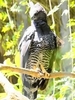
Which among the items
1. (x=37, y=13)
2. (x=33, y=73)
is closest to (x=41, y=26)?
(x=37, y=13)

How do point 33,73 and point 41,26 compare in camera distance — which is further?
point 41,26

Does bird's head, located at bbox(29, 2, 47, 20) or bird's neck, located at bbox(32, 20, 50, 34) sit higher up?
bird's head, located at bbox(29, 2, 47, 20)

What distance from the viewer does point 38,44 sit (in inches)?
43.0

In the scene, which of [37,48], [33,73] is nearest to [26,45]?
[37,48]

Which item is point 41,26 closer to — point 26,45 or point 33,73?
point 26,45

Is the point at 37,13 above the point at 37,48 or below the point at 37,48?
above

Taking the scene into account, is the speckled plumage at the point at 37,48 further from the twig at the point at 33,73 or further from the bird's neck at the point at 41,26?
the twig at the point at 33,73

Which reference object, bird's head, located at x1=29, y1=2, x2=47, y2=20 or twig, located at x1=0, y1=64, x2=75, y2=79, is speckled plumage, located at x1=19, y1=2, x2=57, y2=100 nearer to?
bird's head, located at x1=29, y1=2, x2=47, y2=20

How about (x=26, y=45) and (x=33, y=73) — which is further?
(x=26, y=45)

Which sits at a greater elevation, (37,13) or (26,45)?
(37,13)

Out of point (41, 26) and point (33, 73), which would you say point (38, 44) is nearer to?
point (41, 26)

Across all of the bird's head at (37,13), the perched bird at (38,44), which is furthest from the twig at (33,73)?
the bird's head at (37,13)

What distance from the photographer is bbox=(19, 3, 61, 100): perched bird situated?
3.55 feet

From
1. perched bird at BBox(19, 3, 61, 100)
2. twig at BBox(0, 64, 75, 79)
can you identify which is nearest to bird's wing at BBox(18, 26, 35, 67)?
perched bird at BBox(19, 3, 61, 100)
